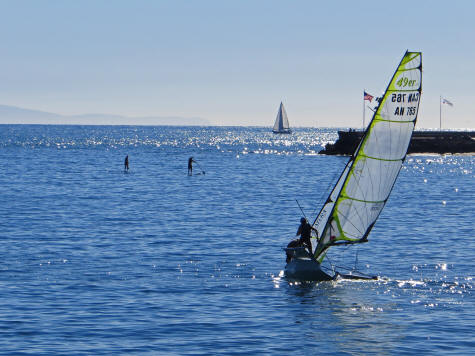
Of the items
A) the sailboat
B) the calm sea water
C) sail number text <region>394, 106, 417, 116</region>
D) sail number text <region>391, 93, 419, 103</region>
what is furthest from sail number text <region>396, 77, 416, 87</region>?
the calm sea water

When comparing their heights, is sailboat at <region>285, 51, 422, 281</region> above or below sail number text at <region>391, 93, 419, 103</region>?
below

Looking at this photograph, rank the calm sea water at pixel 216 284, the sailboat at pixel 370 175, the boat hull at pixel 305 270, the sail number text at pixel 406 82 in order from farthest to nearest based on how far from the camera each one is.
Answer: the boat hull at pixel 305 270
the sailboat at pixel 370 175
the sail number text at pixel 406 82
the calm sea water at pixel 216 284

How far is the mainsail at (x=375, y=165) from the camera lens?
86.7 feet

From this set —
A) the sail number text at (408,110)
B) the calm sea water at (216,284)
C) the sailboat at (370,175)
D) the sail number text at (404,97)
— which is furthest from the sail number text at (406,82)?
the calm sea water at (216,284)

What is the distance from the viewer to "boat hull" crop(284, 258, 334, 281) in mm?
29141

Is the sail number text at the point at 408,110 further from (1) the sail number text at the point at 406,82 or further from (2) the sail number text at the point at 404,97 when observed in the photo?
(1) the sail number text at the point at 406,82

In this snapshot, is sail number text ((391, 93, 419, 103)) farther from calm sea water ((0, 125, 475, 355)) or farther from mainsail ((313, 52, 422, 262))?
calm sea water ((0, 125, 475, 355))

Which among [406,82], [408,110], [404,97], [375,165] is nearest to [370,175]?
[375,165]

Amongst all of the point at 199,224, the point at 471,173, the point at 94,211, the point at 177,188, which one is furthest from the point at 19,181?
the point at 471,173

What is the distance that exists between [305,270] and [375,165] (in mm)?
4825

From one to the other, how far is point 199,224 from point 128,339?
27.2 metres

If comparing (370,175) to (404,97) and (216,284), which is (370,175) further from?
(216,284)

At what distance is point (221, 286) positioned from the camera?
28.9 meters

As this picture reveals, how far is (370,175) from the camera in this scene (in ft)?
90.9
